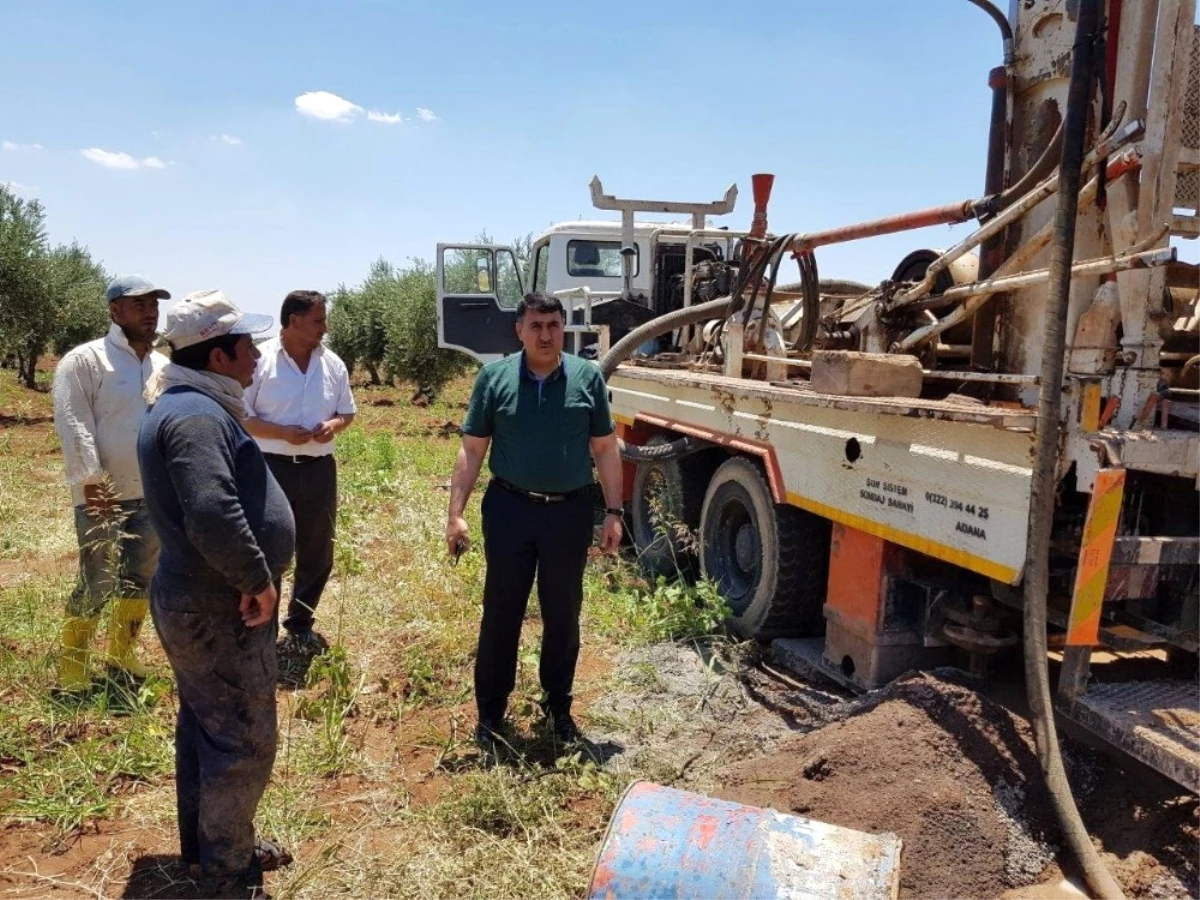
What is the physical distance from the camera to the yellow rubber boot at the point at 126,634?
12.2ft

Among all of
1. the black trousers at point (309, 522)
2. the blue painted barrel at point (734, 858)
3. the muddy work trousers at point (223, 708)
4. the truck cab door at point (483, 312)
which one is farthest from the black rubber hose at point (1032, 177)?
the truck cab door at point (483, 312)

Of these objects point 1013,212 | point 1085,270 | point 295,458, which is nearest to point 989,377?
point 1085,270

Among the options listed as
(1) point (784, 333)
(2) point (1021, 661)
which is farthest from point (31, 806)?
(1) point (784, 333)

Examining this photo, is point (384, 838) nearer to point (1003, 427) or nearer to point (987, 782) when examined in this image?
point (987, 782)

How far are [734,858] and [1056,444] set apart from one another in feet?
4.97

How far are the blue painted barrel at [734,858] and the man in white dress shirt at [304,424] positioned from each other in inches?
96.4

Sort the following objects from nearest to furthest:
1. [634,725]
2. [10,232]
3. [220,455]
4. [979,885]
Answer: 1. [220,455]
2. [979,885]
3. [634,725]
4. [10,232]

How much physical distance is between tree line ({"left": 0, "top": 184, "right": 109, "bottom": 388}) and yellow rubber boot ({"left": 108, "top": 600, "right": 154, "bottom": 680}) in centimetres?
1348

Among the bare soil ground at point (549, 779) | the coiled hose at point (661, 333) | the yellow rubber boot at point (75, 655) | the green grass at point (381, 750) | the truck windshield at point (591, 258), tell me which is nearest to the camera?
the bare soil ground at point (549, 779)

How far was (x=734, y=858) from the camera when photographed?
2.00m

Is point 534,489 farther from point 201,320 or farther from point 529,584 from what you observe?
point 201,320

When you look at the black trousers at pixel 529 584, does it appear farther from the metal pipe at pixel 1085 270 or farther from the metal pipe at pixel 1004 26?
the metal pipe at pixel 1004 26

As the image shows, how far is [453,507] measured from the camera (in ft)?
11.1

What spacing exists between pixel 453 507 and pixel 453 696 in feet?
3.29
